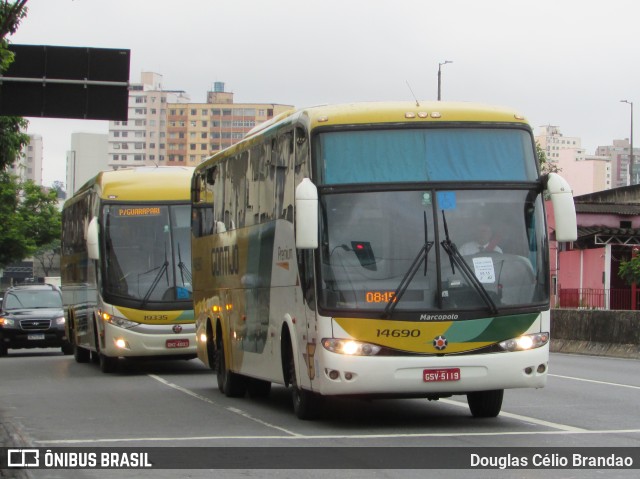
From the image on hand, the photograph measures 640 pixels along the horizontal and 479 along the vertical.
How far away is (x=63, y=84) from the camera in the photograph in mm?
22609

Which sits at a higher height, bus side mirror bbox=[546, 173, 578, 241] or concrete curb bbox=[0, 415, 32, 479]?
bus side mirror bbox=[546, 173, 578, 241]

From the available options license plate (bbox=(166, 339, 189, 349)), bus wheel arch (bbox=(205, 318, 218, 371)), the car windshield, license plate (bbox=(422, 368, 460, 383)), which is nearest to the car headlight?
the car windshield

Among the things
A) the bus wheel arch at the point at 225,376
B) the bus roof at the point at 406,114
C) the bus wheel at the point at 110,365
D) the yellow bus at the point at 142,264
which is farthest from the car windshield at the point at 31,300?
the bus roof at the point at 406,114

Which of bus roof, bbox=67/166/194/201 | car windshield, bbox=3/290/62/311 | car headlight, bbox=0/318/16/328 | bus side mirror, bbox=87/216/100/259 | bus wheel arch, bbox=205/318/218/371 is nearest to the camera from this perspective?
bus wheel arch, bbox=205/318/218/371

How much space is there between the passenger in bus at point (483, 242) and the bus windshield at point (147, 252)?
11.8 metres

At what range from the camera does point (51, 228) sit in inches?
3073

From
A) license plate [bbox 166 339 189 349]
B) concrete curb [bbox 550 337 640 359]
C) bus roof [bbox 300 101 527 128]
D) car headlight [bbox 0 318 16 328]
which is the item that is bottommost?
concrete curb [bbox 550 337 640 359]

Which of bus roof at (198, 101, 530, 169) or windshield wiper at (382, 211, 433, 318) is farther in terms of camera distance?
bus roof at (198, 101, 530, 169)

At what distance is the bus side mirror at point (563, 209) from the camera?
42.8ft

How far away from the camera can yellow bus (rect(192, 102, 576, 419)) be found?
1295cm

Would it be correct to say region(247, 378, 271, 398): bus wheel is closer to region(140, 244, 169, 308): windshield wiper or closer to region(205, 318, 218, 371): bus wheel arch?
region(205, 318, 218, 371): bus wheel arch

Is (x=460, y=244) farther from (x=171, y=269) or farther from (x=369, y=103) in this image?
(x=171, y=269)

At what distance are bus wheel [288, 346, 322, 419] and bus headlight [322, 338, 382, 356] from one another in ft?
4.46

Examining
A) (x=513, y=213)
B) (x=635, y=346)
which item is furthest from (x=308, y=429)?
(x=635, y=346)
